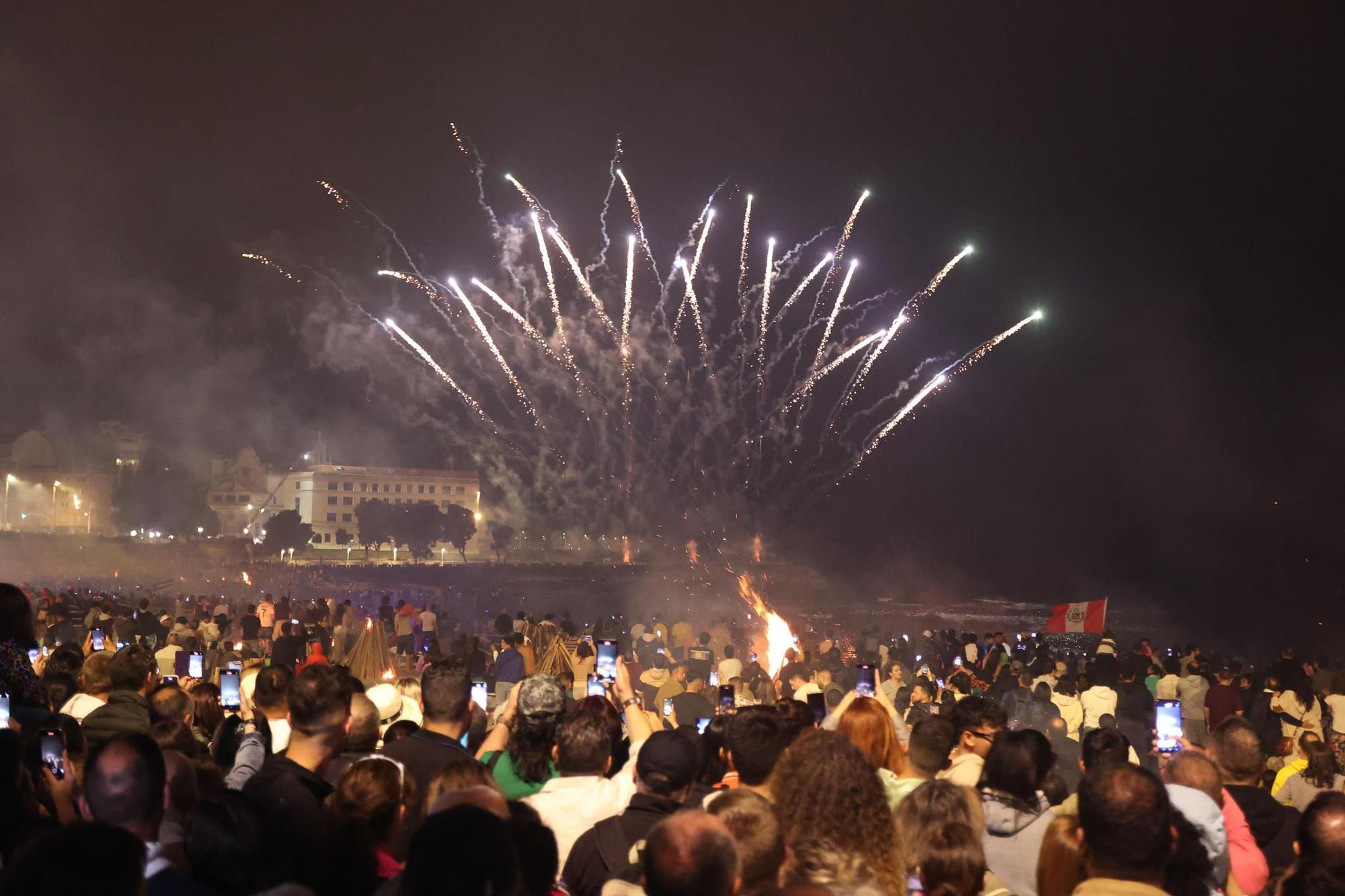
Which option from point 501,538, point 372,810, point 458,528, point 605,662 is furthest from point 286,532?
point 372,810

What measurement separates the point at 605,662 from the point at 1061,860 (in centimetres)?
467

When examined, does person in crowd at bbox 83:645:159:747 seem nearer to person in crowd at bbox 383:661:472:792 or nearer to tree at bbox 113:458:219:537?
person in crowd at bbox 383:661:472:792

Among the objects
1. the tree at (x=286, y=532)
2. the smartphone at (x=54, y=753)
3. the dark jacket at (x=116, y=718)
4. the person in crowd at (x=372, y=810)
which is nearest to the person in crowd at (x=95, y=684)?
the dark jacket at (x=116, y=718)

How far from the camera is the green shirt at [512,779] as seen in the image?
4.86 metres

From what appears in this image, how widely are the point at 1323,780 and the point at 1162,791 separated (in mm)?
3699

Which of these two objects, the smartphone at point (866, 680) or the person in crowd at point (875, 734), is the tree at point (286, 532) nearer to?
the smartphone at point (866, 680)

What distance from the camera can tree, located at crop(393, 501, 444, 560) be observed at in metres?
104

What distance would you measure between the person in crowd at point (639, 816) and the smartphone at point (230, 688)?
12.6 feet

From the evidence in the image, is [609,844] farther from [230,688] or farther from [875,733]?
[230,688]

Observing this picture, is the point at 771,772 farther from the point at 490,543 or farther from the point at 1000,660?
the point at 490,543

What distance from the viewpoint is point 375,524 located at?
10269 cm

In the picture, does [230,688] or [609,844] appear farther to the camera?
[230,688]

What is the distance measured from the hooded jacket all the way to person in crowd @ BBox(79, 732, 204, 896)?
3022 millimetres

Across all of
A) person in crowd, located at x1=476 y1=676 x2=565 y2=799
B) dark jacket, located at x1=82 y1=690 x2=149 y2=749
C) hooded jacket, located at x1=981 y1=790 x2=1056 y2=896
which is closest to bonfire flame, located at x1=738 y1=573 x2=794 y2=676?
dark jacket, located at x1=82 y1=690 x2=149 y2=749
